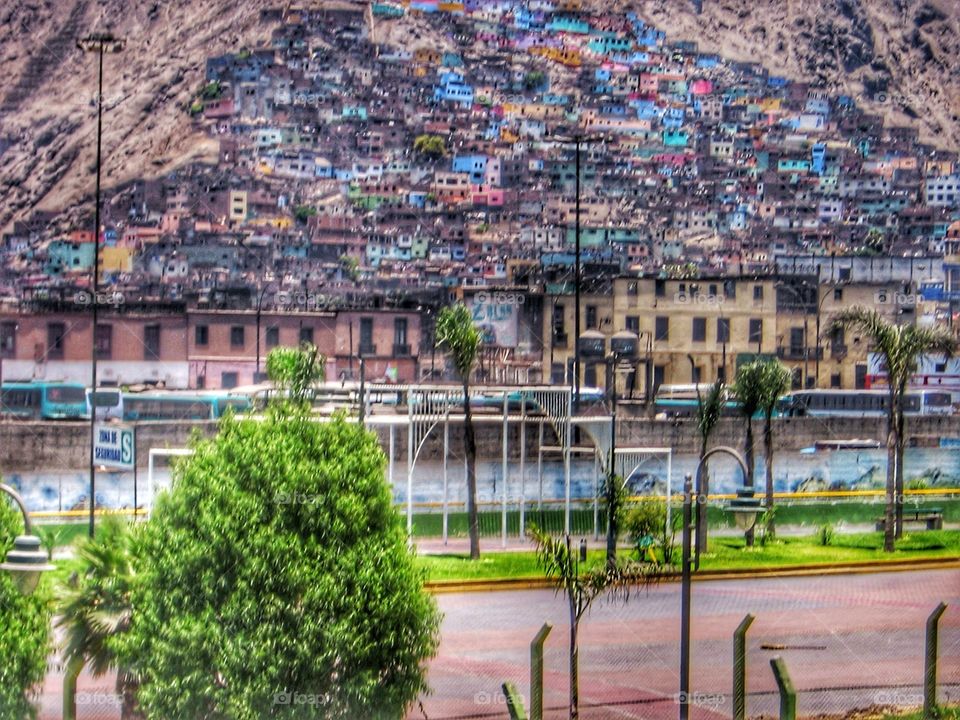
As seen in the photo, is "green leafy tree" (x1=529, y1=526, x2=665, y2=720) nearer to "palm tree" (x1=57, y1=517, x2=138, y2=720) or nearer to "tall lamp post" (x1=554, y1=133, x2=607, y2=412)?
"palm tree" (x1=57, y1=517, x2=138, y2=720)

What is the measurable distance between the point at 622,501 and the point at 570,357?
1.57 m

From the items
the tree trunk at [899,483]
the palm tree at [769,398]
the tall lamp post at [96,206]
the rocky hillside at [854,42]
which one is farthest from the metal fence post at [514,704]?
the rocky hillside at [854,42]

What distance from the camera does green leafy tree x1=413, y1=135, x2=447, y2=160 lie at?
49.9ft

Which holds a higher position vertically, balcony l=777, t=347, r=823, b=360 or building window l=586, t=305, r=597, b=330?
building window l=586, t=305, r=597, b=330

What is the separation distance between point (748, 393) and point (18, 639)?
8329 millimetres

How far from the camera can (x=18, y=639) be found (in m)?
8.48

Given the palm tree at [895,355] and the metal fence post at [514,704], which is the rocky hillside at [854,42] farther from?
the metal fence post at [514,704]

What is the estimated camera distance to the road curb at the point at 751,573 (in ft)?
41.4

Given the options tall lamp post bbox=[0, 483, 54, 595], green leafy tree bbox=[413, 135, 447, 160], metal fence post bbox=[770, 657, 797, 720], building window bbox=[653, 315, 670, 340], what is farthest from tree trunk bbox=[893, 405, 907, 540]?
tall lamp post bbox=[0, 483, 54, 595]

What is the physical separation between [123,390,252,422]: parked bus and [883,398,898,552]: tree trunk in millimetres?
5890

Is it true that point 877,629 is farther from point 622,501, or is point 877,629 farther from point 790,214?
point 790,214

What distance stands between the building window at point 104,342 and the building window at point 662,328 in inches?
189

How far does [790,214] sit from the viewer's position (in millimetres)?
16266

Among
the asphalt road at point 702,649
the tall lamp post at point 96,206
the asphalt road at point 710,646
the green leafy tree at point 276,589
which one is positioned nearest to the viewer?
the green leafy tree at point 276,589
